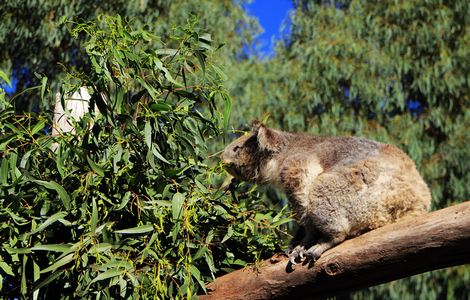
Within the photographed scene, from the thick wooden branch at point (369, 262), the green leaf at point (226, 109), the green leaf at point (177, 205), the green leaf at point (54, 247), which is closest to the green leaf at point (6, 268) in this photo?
the green leaf at point (54, 247)

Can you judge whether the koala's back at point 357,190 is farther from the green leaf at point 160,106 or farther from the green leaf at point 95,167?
the green leaf at point 95,167

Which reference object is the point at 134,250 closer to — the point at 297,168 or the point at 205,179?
the point at 205,179

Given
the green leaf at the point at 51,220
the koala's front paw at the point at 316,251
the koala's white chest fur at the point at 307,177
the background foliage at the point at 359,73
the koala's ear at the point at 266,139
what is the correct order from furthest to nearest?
the background foliage at the point at 359,73 → the koala's ear at the point at 266,139 → the koala's white chest fur at the point at 307,177 → the koala's front paw at the point at 316,251 → the green leaf at the point at 51,220

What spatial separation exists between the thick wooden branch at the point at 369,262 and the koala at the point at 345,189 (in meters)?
0.15

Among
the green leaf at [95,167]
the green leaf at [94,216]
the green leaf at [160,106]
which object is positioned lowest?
the green leaf at [94,216]

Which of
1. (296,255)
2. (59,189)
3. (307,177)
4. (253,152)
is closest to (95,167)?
(59,189)

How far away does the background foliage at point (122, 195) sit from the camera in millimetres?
3367

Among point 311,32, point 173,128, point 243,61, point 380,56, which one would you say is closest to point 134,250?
point 173,128

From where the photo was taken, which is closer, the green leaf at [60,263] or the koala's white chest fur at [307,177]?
the green leaf at [60,263]

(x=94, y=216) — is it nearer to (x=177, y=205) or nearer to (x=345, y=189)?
(x=177, y=205)

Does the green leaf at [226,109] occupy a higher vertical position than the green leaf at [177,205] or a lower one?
higher

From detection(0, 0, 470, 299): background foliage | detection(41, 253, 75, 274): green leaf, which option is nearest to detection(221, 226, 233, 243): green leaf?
detection(41, 253, 75, 274): green leaf

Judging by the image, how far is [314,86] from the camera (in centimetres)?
1095

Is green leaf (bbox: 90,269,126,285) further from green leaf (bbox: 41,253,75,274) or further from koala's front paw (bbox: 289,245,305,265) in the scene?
koala's front paw (bbox: 289,245,305,265)
